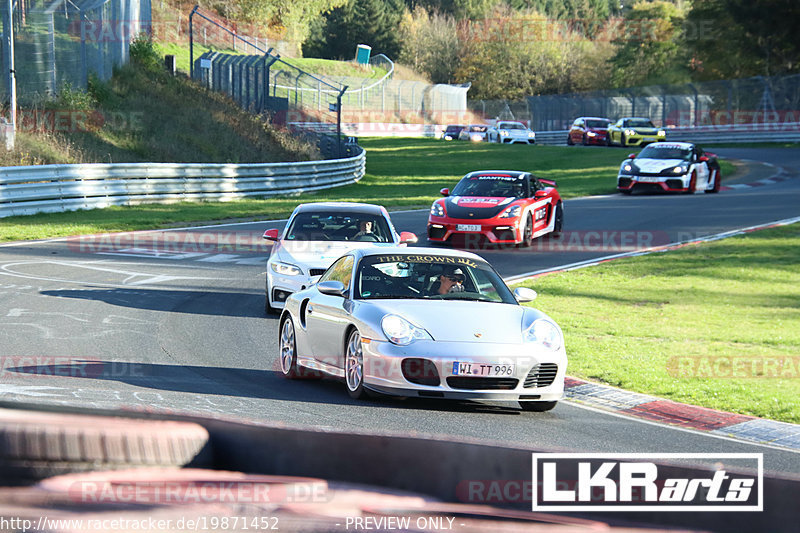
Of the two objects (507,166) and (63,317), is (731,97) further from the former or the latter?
(63,317)

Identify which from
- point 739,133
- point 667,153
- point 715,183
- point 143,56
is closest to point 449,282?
point 667,153

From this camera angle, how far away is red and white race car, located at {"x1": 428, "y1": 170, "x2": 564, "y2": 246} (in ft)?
68.5

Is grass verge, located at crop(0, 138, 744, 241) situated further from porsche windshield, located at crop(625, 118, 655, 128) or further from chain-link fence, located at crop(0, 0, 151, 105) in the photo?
chain-link fence, located at crop(0, 0, 151, 105)

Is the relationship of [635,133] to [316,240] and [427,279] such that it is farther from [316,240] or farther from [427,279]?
[427,279]

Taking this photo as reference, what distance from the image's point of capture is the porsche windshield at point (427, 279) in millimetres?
9562

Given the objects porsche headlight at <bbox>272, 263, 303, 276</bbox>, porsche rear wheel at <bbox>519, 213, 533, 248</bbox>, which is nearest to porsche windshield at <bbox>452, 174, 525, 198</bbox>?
porsche rear wheel at <bbox>519, 213, 533, 248</bbox>

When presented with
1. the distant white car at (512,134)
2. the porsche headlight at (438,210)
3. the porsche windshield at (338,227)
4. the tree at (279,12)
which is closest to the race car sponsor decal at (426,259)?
the porsche windshield at (338,227)

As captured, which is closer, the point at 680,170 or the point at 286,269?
the point at 286,269

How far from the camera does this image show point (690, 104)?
6425 centimetres

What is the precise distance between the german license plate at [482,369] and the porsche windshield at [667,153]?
23936 millimetres

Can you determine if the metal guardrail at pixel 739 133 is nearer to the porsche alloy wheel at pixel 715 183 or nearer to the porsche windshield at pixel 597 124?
the porsche windshield at pixel 597 124

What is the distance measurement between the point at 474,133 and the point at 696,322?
55.7 meters

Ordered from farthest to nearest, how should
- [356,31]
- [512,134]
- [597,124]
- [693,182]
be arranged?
1. [356,31]
2. [512,134]
3. [597,124]
4. [693,182]

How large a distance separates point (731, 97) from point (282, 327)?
53509 millimetres
